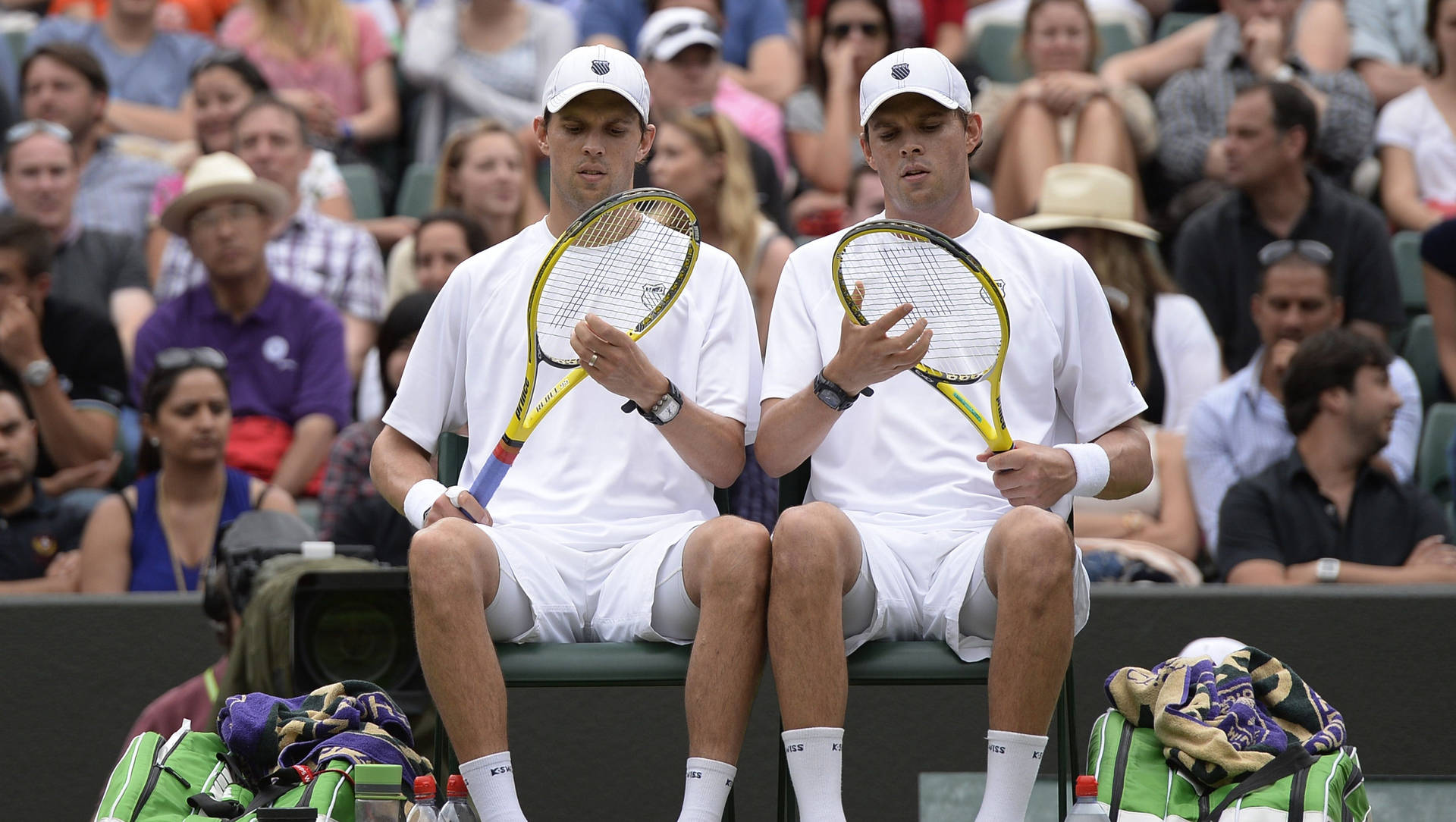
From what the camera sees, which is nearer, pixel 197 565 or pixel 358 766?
pixel 358 766

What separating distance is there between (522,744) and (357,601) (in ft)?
2.66

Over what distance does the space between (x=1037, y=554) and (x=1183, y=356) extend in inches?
121

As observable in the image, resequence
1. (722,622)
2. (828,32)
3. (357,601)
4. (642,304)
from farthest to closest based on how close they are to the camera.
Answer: (828,32) → (357,601) → (642,304) → (722,622)

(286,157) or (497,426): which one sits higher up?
(286,157)

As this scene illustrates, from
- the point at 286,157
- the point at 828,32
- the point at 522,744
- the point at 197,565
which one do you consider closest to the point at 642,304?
the point at 522,744

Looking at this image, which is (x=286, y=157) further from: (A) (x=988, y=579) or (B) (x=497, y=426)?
(A) (x=988, y=579)

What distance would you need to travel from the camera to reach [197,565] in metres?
5.62

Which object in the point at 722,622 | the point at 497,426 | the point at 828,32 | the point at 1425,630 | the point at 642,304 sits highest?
the point at 828,32

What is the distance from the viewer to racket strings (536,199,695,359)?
12.2 ft

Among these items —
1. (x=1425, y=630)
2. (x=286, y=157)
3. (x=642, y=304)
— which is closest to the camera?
(x=642, y=304)

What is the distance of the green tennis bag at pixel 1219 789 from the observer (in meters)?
3.52

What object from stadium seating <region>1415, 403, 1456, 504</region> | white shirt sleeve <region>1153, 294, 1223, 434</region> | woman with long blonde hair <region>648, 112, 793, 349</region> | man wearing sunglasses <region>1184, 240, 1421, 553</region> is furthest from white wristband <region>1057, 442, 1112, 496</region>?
stadium seating <region>1415, 403, 1456, 504</region>

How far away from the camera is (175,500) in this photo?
5645 millimetres

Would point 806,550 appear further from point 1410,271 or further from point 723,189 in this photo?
point 1410,271
